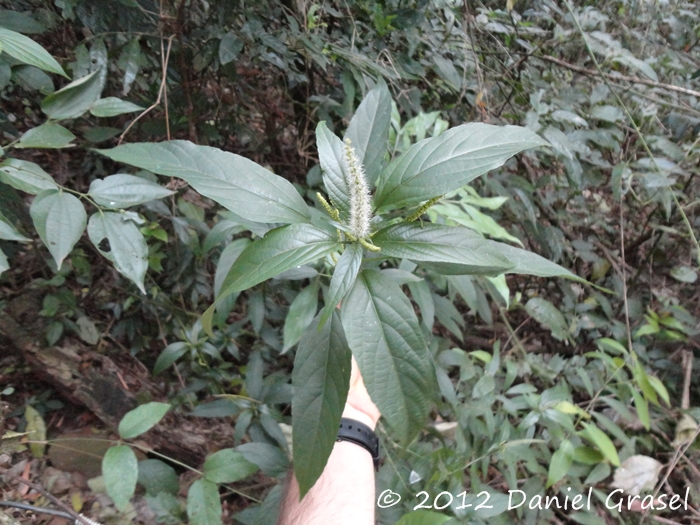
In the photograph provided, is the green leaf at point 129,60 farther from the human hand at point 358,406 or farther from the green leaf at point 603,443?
the green leaf at point 603,443

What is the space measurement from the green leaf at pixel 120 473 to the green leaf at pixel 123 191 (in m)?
0.59

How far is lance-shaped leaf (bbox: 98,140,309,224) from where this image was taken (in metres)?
0.70

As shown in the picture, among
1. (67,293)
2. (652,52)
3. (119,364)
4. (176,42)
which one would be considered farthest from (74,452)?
(652,52)

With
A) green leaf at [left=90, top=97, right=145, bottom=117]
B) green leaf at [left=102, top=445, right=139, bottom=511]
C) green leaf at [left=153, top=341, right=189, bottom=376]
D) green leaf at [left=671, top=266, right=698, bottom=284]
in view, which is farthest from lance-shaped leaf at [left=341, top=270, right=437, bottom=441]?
green leaf at [left=671, top=266, right=698, bottom=284]

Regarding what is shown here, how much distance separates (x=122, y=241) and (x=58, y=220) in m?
0.13

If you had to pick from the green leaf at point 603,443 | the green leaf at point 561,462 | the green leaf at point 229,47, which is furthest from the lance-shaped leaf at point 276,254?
the green leaf at point 603,443

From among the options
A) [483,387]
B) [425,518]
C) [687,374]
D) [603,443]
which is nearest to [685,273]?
[687,374]

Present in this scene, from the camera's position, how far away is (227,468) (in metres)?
1.06

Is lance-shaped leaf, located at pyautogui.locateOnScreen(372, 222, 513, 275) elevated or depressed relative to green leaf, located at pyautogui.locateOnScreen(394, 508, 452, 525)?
elevated

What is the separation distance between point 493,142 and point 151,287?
62.8 inches

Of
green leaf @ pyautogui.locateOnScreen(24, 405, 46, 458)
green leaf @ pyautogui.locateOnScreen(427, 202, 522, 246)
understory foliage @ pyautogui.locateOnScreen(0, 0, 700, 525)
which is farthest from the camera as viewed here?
green leaf @ pyautogui.locateOnScreen(24, 405, 46, 458)

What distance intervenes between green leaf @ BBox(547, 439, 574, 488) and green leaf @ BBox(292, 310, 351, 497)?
1.17 meters

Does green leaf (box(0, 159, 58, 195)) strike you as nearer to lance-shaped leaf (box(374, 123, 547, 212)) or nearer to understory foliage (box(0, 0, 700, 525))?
understory foliage (box(0, 0, 700, 525))

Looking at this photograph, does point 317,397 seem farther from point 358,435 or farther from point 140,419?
point 140,419
